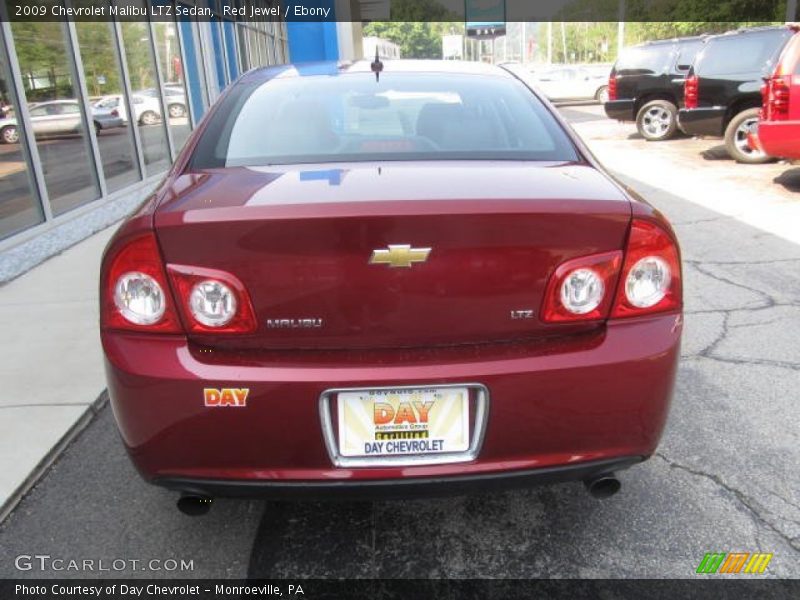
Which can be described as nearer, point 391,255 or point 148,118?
point 391,255

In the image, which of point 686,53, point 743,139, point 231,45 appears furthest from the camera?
point 231,45

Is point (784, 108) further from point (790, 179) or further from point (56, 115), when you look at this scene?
point (56, 115)

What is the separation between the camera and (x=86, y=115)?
7664 millimetres

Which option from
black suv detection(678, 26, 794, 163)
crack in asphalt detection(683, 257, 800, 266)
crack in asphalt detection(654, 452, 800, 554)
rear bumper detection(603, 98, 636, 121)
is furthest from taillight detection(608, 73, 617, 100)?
crack in asphalt detection(654, 452, 800, 554)

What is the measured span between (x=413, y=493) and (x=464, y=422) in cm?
25

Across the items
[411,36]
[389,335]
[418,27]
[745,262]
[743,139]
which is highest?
[418,27]

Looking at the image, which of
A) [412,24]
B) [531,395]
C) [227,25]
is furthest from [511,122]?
[412,24]

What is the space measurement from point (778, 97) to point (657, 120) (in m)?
6.40

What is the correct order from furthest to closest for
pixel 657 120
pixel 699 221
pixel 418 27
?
1. pixel 418 27
2. pixel 657 120
3. pixel 699 221

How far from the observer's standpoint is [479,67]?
10.9 ft

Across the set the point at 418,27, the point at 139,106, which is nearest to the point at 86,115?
the point at 139,106

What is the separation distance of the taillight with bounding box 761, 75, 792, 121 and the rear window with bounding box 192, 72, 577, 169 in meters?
5.85

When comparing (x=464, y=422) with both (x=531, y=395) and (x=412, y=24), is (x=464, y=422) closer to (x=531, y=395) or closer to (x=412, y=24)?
(x=531, y=395)

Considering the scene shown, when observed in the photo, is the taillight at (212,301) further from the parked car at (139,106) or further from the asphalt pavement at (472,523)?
the parked car at (139,106)
